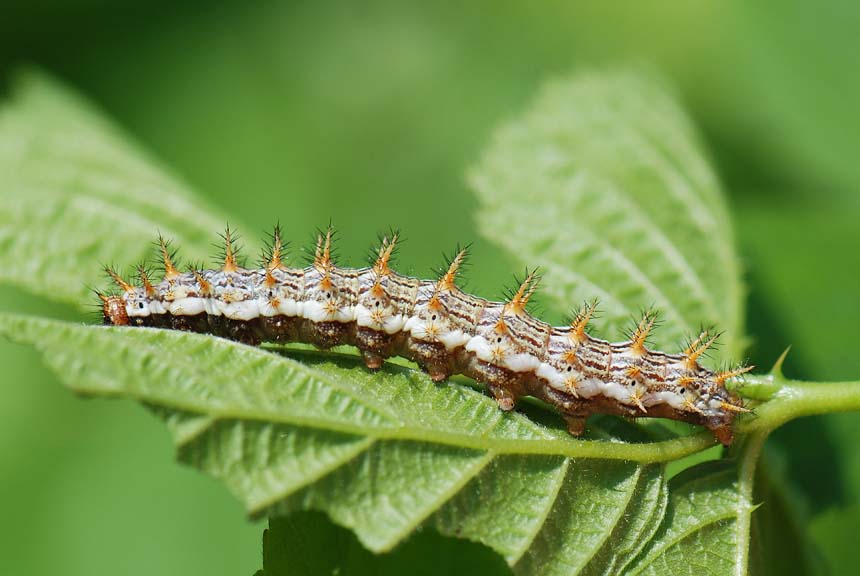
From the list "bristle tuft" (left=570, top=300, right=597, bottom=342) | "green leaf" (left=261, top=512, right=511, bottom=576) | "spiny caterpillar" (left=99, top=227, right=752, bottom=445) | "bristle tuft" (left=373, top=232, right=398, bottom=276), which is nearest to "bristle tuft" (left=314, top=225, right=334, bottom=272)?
"spiny caterpillar" (left=99, top=227, right=752, bottom=445)

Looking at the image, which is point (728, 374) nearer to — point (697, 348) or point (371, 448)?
point (697, 348)

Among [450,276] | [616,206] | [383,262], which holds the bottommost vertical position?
[450,276]

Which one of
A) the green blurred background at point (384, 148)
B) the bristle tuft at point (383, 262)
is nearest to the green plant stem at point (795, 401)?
the green blurred background at point (384, 148)

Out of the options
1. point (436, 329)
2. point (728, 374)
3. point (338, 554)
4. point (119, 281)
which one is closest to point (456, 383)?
point (436, 329)

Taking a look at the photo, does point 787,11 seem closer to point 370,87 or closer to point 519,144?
point 519,144

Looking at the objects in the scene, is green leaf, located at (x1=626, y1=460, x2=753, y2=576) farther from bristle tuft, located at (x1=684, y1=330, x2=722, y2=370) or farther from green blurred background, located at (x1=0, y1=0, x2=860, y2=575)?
green blurred background, located at (x1=0, y1=0, x2=860, y2=575)

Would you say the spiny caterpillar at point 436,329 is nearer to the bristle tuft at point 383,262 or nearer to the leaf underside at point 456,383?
the bristle tuft at point 383,262

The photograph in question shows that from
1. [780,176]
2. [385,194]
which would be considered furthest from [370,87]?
[780,176]
